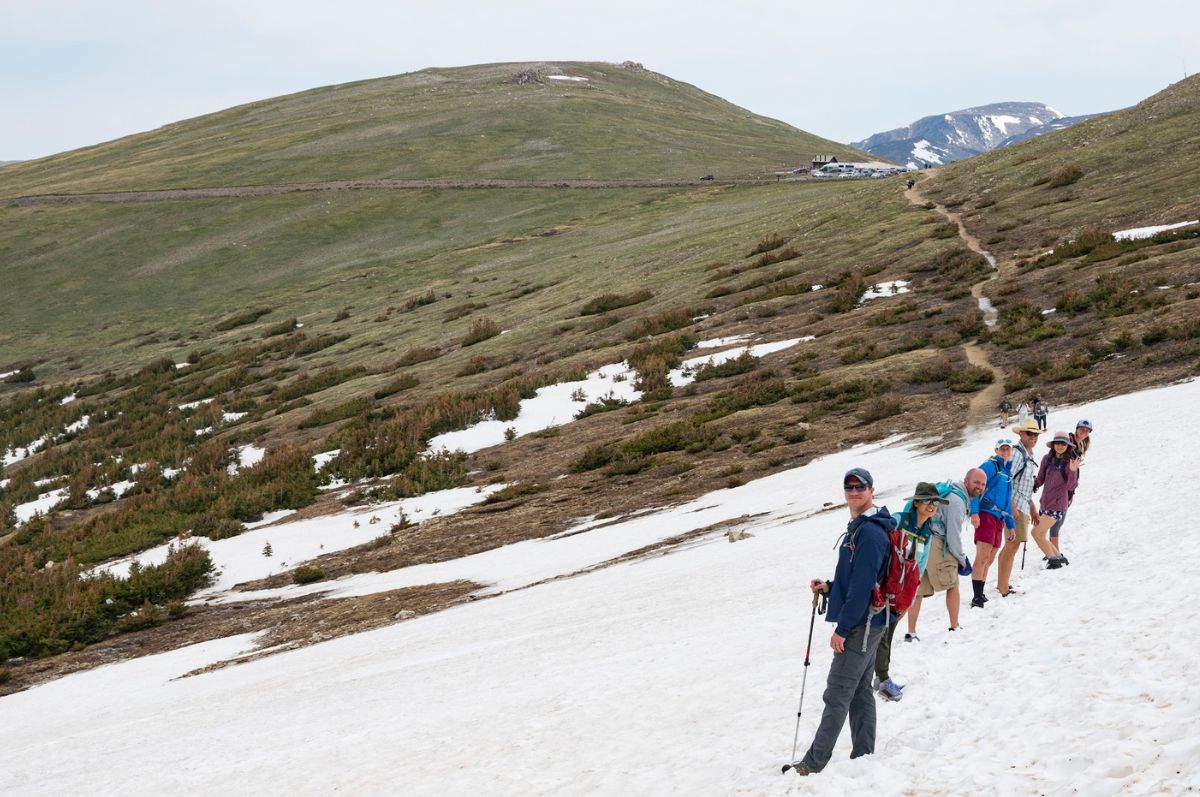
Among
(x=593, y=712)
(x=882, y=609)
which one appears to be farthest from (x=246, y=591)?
(x=882, y=609)

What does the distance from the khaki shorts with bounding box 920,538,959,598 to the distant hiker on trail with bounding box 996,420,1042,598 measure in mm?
2004

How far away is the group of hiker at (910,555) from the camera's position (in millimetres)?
7465

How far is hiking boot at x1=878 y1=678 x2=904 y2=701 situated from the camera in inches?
360

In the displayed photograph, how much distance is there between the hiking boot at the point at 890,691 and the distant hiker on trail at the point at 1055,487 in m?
4.54

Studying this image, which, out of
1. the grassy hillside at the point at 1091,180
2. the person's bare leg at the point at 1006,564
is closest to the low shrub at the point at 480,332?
the grassy hillside at the point at 1091,180

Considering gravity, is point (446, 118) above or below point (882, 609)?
above

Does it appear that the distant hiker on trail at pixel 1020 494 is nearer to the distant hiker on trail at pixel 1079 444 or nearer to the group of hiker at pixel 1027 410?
the distant hiker on trail at pixel 1079 444

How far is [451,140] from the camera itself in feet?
444

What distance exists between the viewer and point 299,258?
300 ft

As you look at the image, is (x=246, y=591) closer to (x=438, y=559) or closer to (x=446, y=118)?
(x=438, y=559)

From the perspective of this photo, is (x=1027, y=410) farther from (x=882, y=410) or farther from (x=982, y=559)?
(x=982, y=559)

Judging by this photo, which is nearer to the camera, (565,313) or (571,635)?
(571,635)

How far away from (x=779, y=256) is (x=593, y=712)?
4173cm

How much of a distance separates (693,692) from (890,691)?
235cm
